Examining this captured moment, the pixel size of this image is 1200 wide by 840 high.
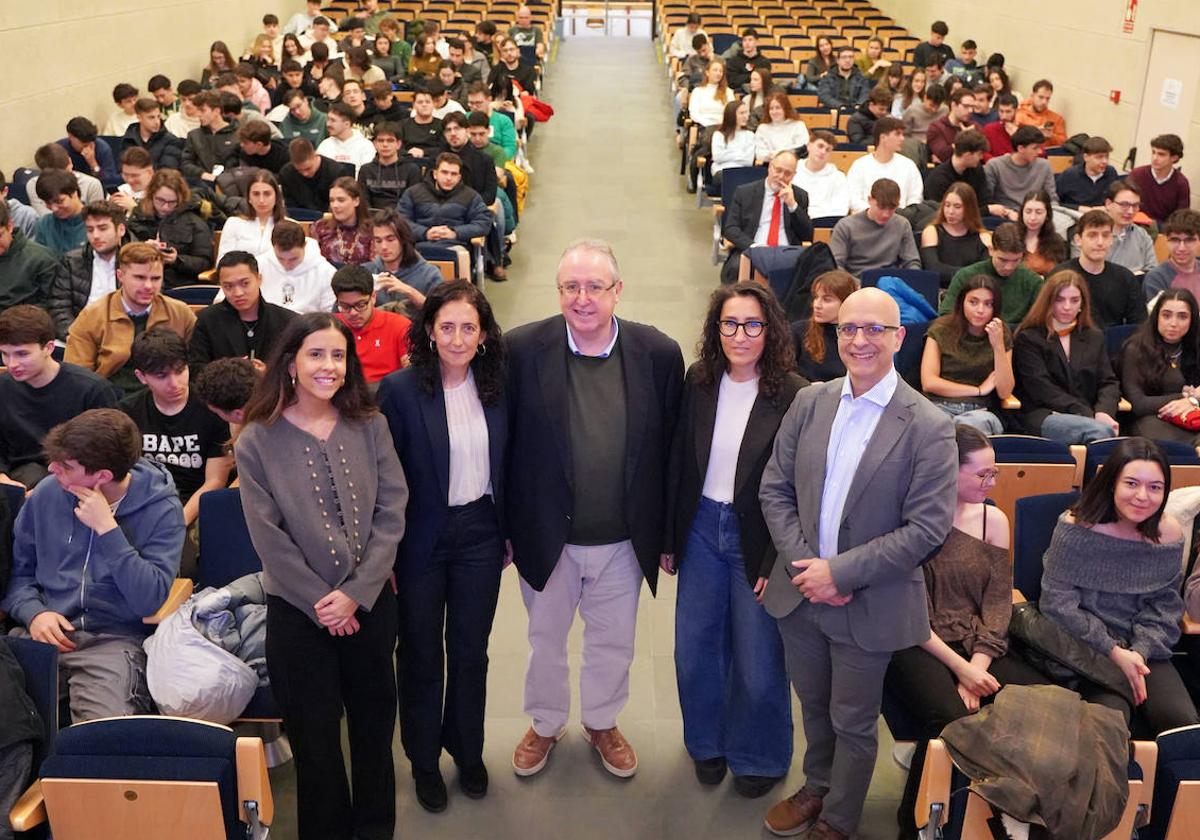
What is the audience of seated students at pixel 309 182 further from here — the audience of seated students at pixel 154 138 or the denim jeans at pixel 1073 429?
the denim jeans at pixel 1073 429

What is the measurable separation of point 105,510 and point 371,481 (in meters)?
0.76

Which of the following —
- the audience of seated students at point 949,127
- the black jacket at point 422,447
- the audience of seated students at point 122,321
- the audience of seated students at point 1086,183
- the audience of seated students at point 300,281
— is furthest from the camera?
the audience of seated students at point 949,127

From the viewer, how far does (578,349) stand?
9.18ft

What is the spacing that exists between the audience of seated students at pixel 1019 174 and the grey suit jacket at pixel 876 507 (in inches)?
193

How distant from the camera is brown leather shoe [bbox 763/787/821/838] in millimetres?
2938

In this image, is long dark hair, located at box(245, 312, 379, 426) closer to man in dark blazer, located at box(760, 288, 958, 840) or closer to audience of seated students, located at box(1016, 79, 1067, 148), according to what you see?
man in dark blazer, located at box(760, 288, 958, 840)

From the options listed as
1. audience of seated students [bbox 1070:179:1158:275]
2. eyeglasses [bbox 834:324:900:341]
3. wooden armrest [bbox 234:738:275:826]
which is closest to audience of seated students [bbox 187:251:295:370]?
wooden armrest [bbox 234:738:275:826]

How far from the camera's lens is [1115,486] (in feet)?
9.66

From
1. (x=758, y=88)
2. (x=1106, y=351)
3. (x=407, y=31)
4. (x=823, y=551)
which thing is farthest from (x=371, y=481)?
(x=407, y=31)

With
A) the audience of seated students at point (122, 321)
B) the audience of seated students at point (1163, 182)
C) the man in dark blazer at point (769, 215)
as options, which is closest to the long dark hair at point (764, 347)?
the audience of seated students at point (122, 321)

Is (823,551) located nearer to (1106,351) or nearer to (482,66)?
(1106,351)

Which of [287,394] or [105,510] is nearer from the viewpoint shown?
[287,394]

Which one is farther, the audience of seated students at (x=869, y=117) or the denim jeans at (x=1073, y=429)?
the audience of seated students at (x=869, y=117)

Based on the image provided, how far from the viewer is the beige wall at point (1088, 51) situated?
8391 millimetres
